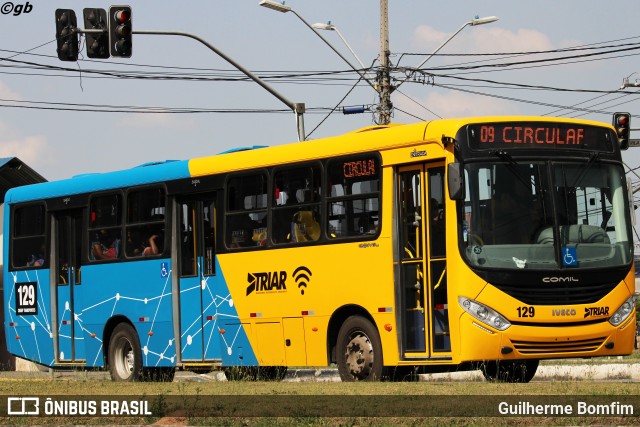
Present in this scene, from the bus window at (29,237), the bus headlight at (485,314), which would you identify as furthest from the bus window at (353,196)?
the bus window at (29,237)

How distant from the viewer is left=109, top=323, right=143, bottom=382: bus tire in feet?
72.9

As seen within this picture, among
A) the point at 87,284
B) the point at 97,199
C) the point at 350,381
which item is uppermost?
the point at 97,199

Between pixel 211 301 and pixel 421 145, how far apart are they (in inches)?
197

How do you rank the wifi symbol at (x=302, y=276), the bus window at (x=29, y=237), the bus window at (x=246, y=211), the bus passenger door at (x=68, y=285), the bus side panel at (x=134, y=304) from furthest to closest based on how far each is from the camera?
the bus window at (x=29, y=237) < the bus passenger door at (x=68, y=285) < the bus side panel at (x=134, y=304) < the bus window at (x=246, y=211) < the wifi symbol at (x=302, y=276)

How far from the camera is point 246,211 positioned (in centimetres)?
1995

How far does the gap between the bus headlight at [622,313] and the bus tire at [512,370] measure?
1238 millimetres

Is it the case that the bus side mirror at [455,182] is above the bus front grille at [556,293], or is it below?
above

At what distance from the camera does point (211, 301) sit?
2061 centimetres

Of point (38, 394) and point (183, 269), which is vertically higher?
point (183, 269)

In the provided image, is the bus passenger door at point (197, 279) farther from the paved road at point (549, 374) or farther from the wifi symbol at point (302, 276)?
the paved road at point (549, 374)

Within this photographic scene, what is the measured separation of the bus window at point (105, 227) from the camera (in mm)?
22453

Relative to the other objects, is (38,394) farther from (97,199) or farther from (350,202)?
(97,199)

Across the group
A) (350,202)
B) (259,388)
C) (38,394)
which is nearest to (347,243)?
(350,202)

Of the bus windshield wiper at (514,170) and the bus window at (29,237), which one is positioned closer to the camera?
the bus windshield wiper at (514,170)
